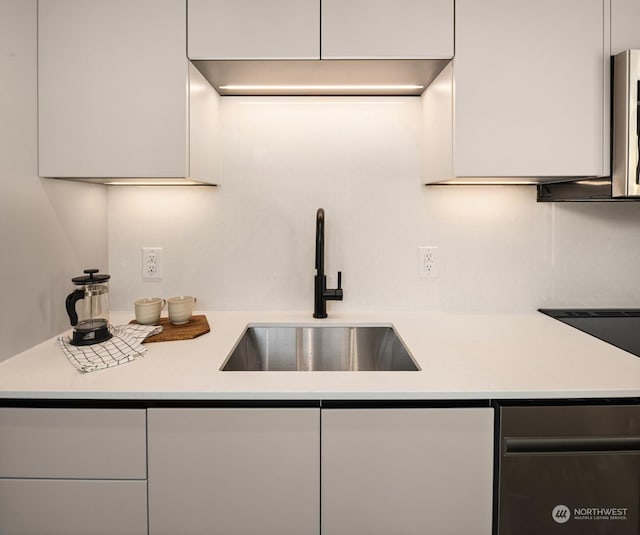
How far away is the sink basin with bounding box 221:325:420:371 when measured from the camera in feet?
5.42

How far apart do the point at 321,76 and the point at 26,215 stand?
3.41ft

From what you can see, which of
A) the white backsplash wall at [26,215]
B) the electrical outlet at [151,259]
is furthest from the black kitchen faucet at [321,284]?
the white backsplash wall at [26,215]

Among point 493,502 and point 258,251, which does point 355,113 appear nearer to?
point 258,251

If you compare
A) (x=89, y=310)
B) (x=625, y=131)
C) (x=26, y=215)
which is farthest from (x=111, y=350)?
(x=625, y=131)

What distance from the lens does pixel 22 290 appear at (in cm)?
129

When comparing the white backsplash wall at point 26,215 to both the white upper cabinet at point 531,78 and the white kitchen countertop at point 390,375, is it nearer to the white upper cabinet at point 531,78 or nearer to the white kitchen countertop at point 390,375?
the white kitchen countertop at point 390,375

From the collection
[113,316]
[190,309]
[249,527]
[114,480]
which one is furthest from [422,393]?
[113,316]

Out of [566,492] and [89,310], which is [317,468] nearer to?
[566,492]

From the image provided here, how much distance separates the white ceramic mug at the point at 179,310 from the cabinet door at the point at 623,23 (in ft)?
5.28

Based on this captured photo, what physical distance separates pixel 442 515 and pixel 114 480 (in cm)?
80

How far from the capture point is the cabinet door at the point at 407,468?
3.47 ft

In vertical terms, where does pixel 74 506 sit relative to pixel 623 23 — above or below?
below

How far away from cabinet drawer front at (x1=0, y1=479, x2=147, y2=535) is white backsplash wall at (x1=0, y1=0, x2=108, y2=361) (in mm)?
385

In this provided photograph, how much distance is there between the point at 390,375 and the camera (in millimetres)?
1137
